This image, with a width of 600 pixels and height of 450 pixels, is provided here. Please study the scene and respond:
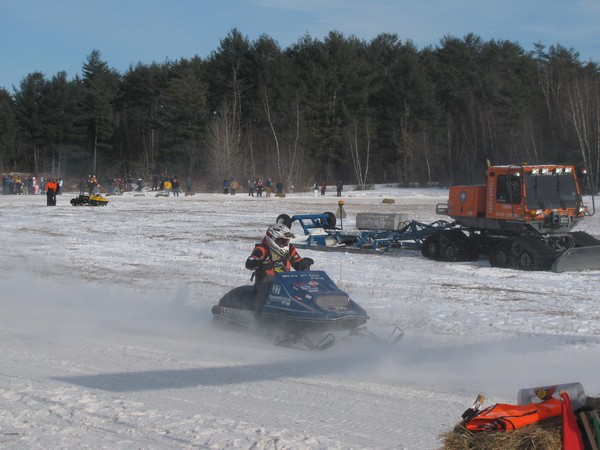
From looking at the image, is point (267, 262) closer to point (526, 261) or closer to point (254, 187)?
point (526, 261)

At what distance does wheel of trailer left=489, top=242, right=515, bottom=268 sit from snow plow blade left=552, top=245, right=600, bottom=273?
117 centimetres

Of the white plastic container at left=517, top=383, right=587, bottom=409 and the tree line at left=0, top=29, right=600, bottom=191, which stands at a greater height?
the tree line at left=0, top=29, right=600, bottom=191

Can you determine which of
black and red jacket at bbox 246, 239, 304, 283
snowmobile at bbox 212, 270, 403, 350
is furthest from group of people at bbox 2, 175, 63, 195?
snowmobile at bbox 212, 270, 403, 350

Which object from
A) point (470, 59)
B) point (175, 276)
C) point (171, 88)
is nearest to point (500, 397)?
point (175, 276)

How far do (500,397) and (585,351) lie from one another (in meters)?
2.73

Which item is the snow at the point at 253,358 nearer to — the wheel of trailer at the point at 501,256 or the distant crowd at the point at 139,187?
the wheel of trailer at the point at 501,256

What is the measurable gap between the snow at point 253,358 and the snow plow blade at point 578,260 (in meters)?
0.65

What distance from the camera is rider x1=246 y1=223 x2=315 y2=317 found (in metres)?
10.1

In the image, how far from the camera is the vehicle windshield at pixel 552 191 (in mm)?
19141

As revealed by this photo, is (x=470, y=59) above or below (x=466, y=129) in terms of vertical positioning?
A: above

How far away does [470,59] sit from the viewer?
281 feet

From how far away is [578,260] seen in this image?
18.2 metres

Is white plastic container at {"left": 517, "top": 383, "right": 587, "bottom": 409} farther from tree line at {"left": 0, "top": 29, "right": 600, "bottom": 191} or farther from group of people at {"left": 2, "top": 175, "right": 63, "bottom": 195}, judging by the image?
tree line at {"left": 0, "top": 29, "right": 600, "bottom": 191}

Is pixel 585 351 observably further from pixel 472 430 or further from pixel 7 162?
pixel 7 162
